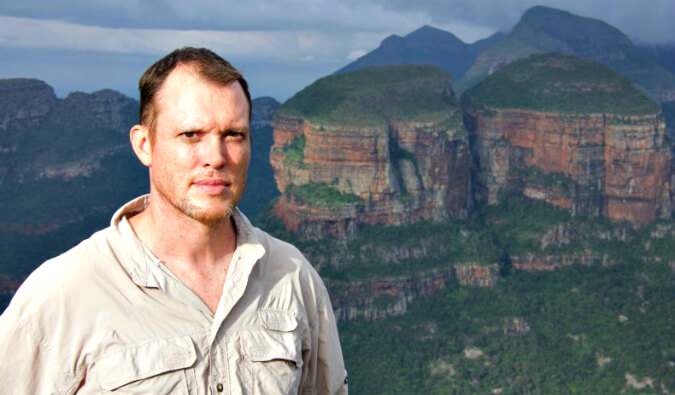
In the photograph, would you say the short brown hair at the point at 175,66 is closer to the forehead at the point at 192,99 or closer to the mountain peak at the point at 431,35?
the forehead at the point at 192,99

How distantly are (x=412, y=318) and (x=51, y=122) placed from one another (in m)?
36.3

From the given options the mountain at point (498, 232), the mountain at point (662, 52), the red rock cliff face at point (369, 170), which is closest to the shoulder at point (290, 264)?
the mountain at point (498, 232)

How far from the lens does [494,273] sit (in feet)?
193

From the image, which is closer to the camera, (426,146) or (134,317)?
(134,317)

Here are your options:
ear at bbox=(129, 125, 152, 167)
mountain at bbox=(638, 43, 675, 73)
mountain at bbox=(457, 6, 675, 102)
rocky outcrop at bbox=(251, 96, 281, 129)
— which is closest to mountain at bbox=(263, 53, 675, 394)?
rocky outcrop at bbox=(251, 96, 281, 129)

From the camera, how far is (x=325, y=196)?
180 feet

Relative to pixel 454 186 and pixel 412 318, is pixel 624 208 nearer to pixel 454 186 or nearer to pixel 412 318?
pixel 454 186

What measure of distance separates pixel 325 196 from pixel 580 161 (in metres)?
19.1

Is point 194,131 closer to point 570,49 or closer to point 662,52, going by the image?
point 570,49

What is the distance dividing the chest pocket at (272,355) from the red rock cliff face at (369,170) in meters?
49.5

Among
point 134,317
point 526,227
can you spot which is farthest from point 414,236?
point 134,317

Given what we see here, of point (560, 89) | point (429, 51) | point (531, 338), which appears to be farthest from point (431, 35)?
point (531, 338)

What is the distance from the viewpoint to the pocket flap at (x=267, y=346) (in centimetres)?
460

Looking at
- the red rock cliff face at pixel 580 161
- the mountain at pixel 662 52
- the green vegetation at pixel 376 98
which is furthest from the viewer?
the mountain at pixel 662 52
